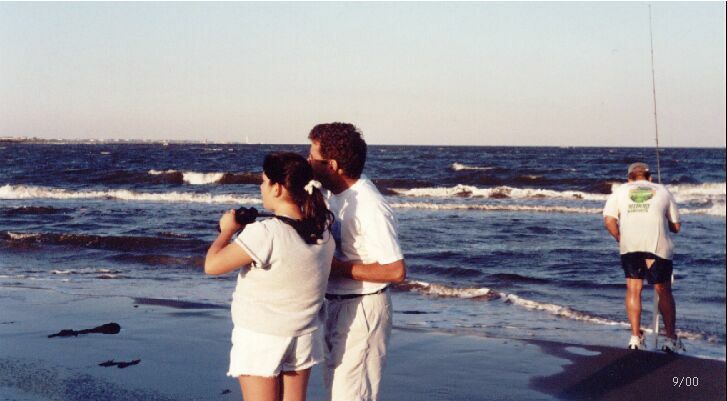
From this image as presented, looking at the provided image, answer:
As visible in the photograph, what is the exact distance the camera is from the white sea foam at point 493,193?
26141 mm

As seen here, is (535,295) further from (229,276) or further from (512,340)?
(229,276)

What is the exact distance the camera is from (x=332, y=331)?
3035 millimetres

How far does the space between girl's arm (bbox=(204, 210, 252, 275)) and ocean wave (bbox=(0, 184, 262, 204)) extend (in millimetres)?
21831

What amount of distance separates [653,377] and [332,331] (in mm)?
3552

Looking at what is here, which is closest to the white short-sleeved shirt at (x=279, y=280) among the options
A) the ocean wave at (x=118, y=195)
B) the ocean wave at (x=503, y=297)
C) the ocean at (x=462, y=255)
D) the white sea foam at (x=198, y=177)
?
the ocean at (x=462, y=255)

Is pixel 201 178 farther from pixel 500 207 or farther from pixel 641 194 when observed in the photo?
pixel 641 194

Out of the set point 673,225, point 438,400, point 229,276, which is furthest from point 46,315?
point 673,225

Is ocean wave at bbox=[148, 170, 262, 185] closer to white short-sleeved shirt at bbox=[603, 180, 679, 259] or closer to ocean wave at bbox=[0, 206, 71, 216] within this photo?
ocean wave at bbox=[0, 206, 71, 216]

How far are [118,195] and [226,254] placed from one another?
25.5 meters

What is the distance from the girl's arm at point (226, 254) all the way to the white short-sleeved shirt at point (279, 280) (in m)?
0.03

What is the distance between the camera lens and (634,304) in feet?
21.8
